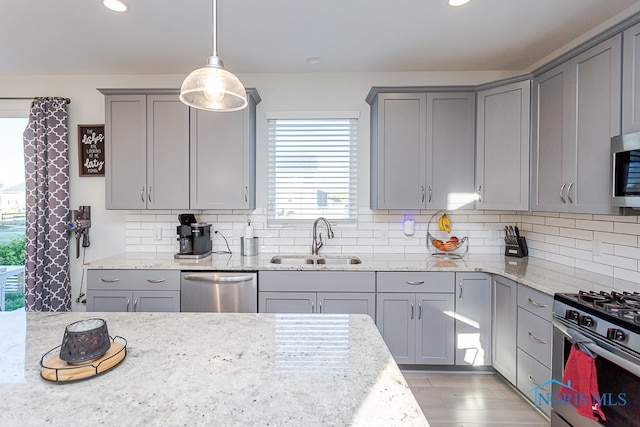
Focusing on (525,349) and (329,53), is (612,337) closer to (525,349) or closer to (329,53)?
(525,349)

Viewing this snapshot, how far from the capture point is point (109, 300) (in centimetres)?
258

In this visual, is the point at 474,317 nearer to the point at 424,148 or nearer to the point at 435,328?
the point at 435,328

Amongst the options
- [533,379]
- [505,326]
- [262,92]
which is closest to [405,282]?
[505,326]

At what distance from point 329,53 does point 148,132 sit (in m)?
1.74

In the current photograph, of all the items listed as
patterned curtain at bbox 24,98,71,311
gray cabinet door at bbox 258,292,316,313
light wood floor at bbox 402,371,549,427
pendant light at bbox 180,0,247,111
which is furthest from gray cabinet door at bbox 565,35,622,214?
Result: patterned curtain at bbox 24,98,71,311

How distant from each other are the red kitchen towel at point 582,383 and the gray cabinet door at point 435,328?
86 cm

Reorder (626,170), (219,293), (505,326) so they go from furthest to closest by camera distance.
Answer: (219,293) → (505,326) → (626,170)

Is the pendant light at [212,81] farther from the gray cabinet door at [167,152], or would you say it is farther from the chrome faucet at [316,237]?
the chrome faucet at [316,237]

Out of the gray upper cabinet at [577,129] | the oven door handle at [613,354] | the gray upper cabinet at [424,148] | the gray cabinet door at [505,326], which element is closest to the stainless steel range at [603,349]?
the oven door handle at [613,354]

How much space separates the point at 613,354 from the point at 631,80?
1.44 m

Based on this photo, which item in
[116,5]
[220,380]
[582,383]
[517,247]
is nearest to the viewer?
[220,380]

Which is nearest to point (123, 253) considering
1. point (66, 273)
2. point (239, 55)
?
point (66, 273)

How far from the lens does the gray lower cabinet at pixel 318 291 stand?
2.54m

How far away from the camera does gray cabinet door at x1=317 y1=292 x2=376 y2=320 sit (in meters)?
2.54
